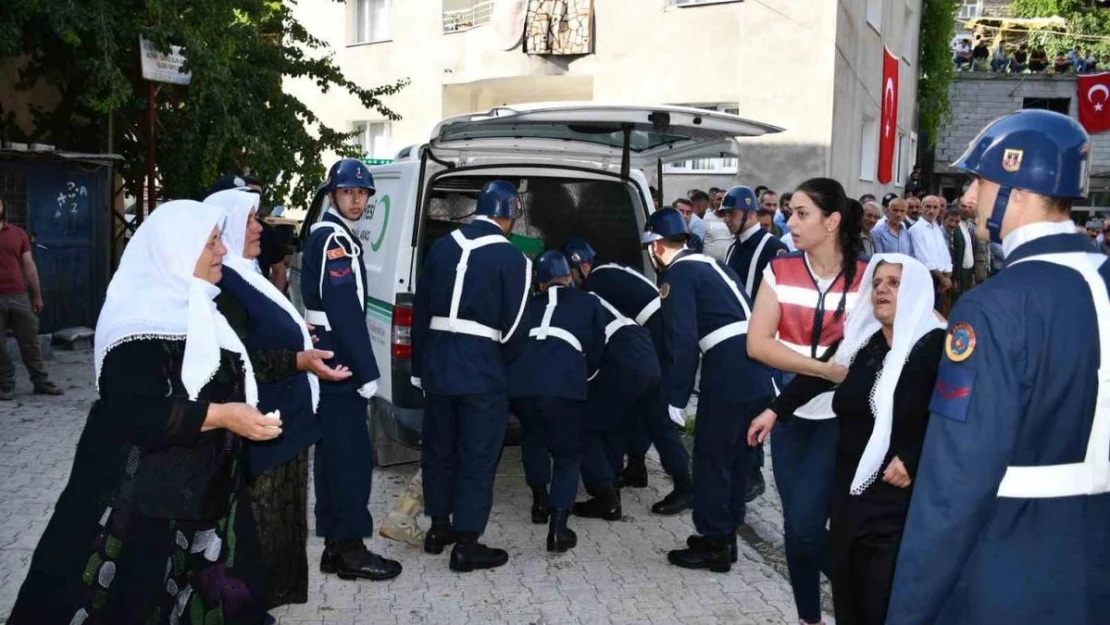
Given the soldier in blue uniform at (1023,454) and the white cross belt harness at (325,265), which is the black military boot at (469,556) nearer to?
the white cross belt harness at (325,265)

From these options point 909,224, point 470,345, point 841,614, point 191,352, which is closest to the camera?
point 191,352

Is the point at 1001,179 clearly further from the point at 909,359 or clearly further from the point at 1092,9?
the point at 1092,9

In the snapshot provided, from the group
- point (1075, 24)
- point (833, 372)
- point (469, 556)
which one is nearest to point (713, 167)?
point (469, 556)

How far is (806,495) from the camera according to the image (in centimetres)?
413

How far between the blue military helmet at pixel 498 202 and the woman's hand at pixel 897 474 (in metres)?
2.74

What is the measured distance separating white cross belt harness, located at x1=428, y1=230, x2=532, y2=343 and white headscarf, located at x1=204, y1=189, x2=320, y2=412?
4.17 ft

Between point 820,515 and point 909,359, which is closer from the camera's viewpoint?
point 909,359

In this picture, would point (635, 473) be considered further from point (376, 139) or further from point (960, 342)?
point (376, 139)

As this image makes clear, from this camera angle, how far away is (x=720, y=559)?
5512 millimetres

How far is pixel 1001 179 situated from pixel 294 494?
292cm

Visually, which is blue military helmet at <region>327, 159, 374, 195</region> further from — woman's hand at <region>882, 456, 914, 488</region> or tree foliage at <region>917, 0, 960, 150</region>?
tree foliage at <region>917, 0, 960, 150</region>

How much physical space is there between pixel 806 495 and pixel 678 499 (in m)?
→ 2.51

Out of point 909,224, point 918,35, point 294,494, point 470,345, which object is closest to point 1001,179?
point 294,494

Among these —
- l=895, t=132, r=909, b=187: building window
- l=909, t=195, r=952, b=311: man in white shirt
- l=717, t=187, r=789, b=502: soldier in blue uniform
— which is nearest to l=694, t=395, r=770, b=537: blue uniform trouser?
l=717, t=187, r=789, b=502: soldier in blue uniform
